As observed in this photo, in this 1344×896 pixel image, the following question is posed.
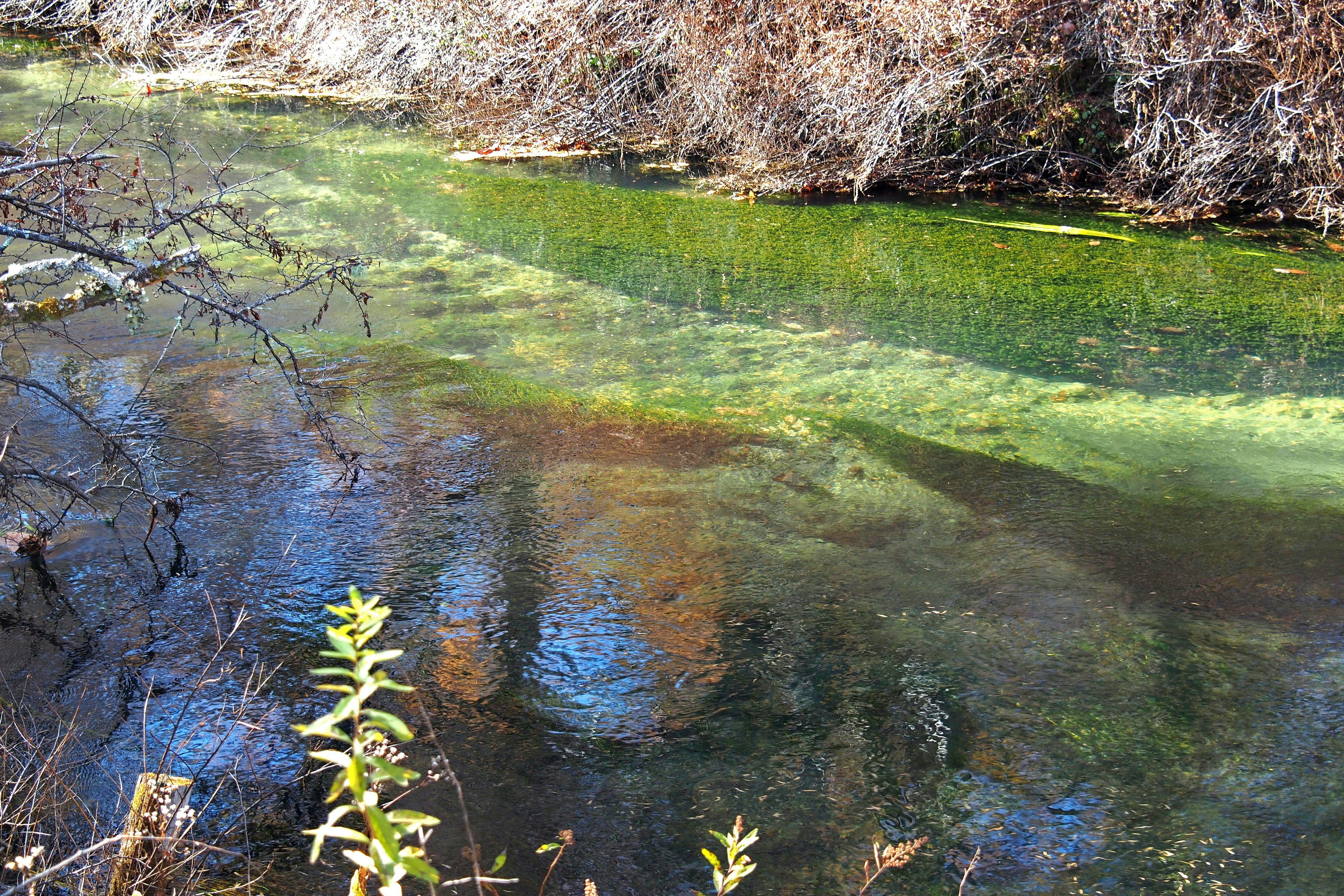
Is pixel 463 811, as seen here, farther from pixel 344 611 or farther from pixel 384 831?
pixel 344 611

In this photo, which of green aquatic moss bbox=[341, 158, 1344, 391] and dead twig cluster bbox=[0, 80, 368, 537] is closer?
dead twig cluster bbox=[0, 80, 368, 537]

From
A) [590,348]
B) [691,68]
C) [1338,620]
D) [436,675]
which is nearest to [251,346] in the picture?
[590,348]

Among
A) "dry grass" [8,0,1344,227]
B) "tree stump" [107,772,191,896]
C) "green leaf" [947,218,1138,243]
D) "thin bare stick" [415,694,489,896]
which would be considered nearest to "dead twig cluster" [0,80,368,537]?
"tree stump" [107,772,191,896]

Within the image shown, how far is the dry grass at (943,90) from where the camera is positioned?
7.84m

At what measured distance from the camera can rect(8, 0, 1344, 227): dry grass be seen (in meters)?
7.84

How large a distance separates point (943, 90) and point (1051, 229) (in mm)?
1335

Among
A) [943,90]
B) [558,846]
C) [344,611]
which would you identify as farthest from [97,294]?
[943,90]

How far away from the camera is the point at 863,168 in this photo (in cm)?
870

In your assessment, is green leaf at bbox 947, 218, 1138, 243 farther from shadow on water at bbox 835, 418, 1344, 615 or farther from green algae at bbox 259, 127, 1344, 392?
shadow on water at bbox 835, 418, 1344, 615

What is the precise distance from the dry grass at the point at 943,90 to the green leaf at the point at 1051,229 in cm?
56

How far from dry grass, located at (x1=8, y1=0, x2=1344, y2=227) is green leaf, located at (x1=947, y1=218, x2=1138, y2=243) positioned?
1.82 ft

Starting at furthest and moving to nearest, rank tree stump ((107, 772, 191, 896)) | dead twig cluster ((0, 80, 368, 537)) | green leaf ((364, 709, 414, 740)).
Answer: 1. dead twig cluster ((0, 80, 368, 537))
2. tree stump ((107, 772, 191, 896))
3. green leaf ((364, 709, 414, 740))

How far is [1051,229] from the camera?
8.35 meters

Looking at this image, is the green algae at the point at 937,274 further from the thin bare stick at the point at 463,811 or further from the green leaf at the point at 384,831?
the green leaf at the point at 384,831
